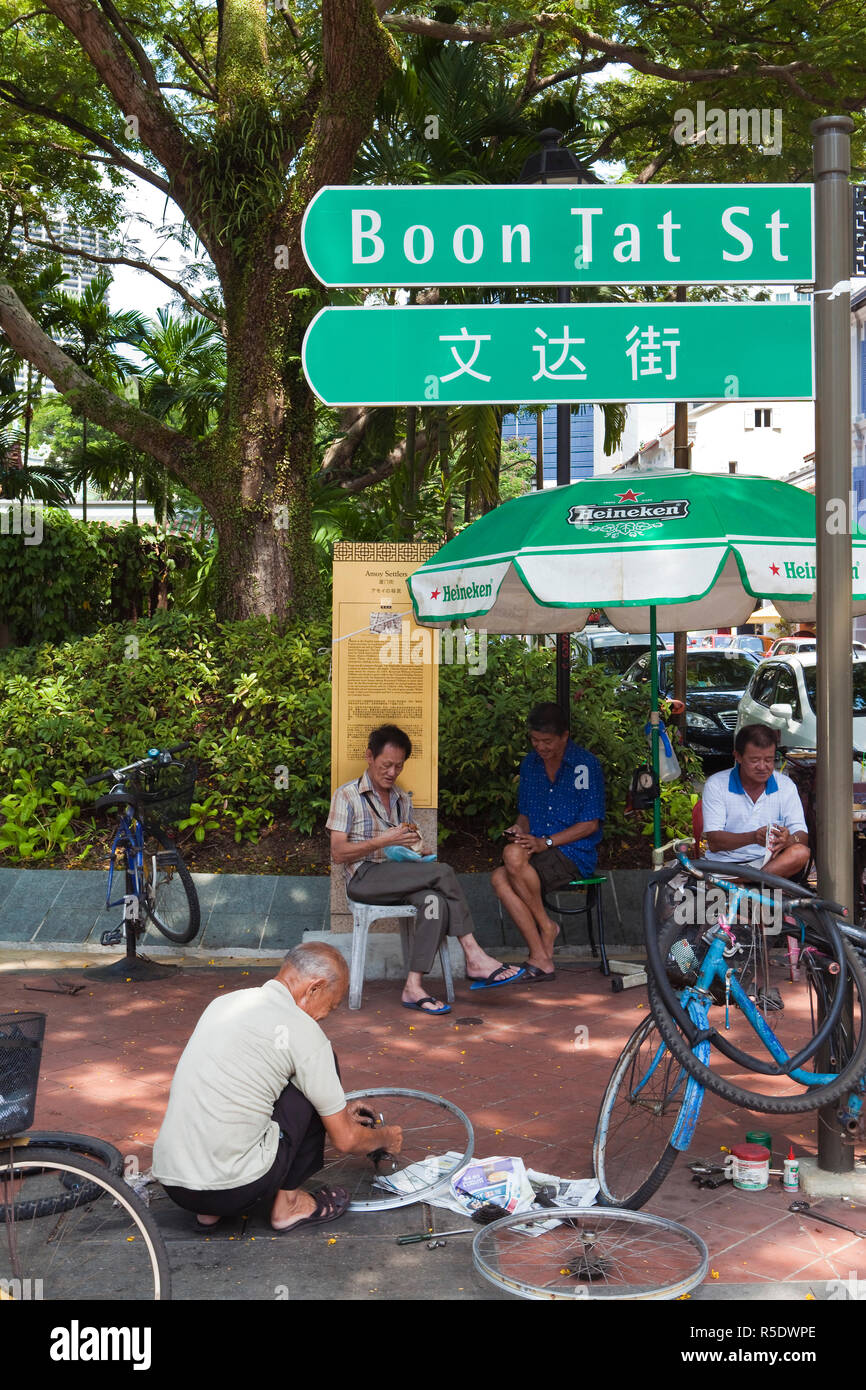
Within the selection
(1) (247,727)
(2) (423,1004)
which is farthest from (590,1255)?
(1) (247,727)

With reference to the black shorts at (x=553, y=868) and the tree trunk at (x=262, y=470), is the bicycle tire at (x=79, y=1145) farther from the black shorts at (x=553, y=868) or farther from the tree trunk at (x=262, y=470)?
the tree trunk at (x=262, y=470)

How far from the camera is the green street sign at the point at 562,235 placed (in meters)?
5.80

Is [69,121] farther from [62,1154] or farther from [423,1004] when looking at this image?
[62,1154]

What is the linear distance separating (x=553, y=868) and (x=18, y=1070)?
4522 mm

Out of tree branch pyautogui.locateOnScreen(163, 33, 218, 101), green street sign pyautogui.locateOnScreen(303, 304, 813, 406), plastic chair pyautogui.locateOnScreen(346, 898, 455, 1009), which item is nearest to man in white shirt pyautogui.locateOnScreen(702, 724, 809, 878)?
plastic chair pyautogui.locateOnScreen(346, 898, 455, 1009)

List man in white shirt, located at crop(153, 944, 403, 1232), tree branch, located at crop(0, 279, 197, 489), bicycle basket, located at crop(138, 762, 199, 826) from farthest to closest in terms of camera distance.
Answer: tree branch, located at crop(0, 279, 197, 489)
bicycle basket, located at crop(138, 762, 199, 826)
man in white shirt, located at crop(153, 944, 403, 1232)

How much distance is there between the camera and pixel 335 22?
33.3ft

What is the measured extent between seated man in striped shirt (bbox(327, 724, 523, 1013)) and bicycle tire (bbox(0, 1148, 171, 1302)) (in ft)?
10.1

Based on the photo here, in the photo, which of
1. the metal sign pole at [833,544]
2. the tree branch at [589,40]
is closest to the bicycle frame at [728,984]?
the metal sign pole at [833,544]

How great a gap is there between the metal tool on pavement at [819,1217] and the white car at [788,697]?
26.6 feet

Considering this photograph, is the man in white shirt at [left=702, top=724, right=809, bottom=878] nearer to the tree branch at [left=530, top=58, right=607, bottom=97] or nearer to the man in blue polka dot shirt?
the man in blue polka dot shirt

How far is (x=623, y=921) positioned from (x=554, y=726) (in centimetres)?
155

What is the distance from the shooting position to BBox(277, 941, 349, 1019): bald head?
410 cm
